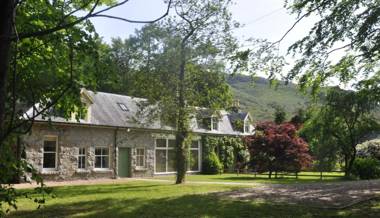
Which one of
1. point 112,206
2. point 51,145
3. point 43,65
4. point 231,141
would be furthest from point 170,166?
point 43,65

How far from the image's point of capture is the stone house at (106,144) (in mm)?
22453

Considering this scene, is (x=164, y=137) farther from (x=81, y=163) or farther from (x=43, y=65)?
(x=43, y=65)

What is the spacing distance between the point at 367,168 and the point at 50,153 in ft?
62.4

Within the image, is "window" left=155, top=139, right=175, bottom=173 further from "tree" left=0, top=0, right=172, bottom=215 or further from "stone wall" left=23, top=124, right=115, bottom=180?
"tree" left=0, top=0, right=172, bottom=215

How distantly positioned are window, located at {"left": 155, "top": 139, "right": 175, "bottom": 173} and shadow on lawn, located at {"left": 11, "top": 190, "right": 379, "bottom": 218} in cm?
1700

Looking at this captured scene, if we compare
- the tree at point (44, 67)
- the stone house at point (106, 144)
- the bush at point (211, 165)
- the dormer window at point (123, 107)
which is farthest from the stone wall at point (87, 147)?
the tree at point (44, 67)

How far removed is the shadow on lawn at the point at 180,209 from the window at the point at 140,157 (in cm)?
1518

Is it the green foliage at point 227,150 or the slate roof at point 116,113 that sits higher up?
the slate roof at point 116,113

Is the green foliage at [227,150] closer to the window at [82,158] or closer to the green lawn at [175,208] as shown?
the window at [82,158]

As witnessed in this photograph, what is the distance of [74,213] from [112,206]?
159 cm

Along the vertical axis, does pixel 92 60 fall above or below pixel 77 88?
above

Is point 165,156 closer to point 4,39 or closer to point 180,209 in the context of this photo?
point 180,209

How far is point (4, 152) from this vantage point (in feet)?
10.8

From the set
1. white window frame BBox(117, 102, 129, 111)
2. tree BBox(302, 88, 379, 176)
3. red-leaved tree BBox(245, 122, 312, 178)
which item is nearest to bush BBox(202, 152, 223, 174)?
red-leaved tree BBox(245, 122, 312, 178)
